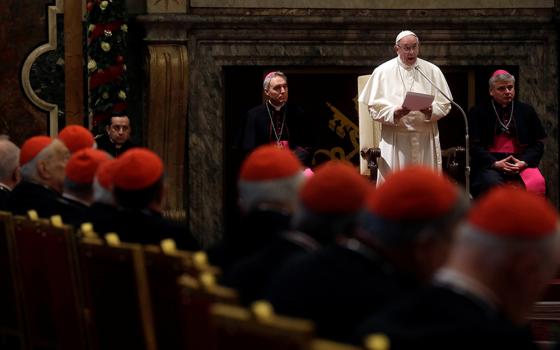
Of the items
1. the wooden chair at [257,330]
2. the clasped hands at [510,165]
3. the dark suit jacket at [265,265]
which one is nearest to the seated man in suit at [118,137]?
the clasped hands at [510,165]

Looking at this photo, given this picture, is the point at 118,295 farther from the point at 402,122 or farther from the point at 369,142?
the point at 369,142

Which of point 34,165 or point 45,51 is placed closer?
point 34,165

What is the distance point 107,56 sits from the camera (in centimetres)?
1241

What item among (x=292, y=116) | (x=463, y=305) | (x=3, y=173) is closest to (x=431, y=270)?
(x=463, y=305)

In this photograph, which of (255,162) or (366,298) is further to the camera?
(255,162)

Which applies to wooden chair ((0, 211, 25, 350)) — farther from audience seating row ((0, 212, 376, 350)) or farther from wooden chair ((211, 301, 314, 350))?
wooden chair ((211, 301, 314, 350))

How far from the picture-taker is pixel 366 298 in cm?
331

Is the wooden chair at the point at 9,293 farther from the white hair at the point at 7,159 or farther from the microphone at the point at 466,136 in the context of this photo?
the microphone at the point at 466,136

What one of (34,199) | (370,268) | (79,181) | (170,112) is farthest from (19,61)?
(370,268)

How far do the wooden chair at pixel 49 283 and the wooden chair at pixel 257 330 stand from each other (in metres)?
2.10

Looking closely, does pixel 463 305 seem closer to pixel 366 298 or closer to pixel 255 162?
pixel 366 298

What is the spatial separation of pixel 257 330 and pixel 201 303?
2.25ft

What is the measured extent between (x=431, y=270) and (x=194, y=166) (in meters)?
9.57

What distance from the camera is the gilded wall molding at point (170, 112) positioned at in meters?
12.5
